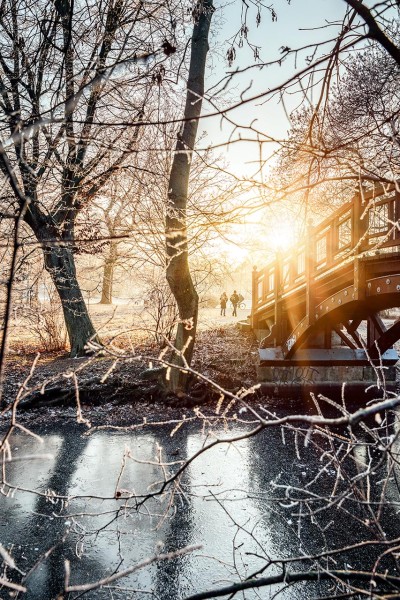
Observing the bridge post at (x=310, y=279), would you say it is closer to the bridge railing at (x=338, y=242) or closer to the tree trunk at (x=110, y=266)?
the bridge railing at (x=338, y=242)

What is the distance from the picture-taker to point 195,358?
13.2 m

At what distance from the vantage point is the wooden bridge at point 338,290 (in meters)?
6.77

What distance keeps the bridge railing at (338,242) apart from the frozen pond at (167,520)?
3172 millimetres

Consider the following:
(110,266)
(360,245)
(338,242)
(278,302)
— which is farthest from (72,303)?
(360,245)

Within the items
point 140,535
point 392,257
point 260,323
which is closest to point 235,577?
point 140,535

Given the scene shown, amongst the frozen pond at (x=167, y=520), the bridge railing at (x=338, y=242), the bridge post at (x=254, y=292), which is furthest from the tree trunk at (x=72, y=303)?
the bridge post at (x=254, y=292)

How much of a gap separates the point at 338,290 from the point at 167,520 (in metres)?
5.58

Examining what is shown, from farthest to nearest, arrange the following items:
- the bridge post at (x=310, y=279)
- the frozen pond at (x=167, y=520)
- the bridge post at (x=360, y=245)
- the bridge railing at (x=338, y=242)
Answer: the bridge post at (x=310, y=279), the bridge post at (x=360, y=245), the bridge railing at (x=338, y=242), the frozen pond at (x=167, y=520)

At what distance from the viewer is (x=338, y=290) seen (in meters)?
8.78

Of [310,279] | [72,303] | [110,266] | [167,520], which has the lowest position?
[167,520]

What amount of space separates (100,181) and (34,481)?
844 centimetres

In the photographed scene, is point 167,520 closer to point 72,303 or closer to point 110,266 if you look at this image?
point 72,303

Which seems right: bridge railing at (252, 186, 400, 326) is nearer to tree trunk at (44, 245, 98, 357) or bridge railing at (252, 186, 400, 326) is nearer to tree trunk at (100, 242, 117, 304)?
tree trunk at (100, 242, 117, 304)

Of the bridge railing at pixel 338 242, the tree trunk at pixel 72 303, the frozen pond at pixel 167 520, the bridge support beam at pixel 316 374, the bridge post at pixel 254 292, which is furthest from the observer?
the bridge post at pixel 254 292
